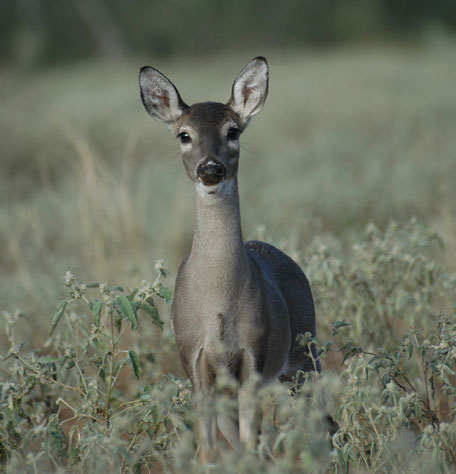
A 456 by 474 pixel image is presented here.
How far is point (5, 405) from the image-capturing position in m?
3.45

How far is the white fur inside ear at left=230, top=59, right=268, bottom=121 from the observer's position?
3.83 m

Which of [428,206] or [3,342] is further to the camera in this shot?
[428,206]

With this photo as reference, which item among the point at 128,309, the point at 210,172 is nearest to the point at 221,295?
the point at 128,309

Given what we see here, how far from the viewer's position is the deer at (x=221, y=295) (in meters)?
3.35

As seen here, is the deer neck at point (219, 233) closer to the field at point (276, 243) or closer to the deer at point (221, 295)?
the deer at point (221, 295)

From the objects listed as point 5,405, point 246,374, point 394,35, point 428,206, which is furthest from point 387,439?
point 394,35

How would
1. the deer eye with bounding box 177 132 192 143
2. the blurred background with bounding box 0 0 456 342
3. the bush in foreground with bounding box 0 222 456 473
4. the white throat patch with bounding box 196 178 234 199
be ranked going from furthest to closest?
the blurred background with bounding box 0 0 456 342, the deer eye with bounding box 177 132 192 143, the white throat patch with bounding box 196 178 234 199, the bush in foreground with bounding box 0 222 456 473

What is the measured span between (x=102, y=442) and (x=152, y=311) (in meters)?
0.74

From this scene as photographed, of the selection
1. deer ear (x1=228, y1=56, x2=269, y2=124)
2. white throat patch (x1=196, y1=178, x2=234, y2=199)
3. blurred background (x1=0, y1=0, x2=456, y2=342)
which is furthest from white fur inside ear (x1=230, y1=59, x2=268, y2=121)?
blurred background (x1=0, y1=0, x2=456, y2=342)

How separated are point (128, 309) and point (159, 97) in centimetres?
110

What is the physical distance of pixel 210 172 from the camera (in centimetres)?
335

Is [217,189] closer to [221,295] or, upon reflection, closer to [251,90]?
[221,295]

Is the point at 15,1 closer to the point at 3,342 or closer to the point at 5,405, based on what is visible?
the point at 3,342

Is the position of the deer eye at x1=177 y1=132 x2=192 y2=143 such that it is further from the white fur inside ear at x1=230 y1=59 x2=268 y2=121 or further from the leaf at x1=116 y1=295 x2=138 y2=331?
the leaf at x1=116 y1=295 x2=138 y2=331
